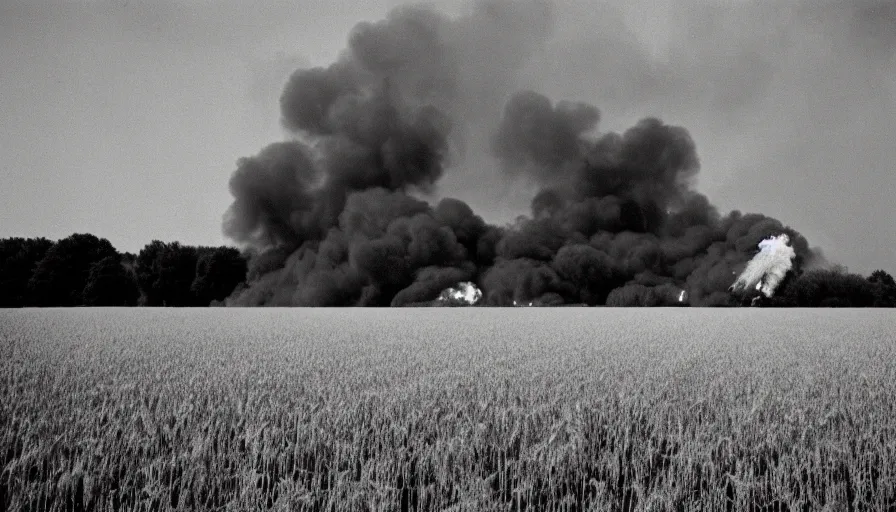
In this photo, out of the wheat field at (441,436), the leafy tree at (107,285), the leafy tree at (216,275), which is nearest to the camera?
the wheat field at (441,436)

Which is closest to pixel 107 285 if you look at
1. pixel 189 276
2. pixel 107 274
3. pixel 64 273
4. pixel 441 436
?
pixel 107 274

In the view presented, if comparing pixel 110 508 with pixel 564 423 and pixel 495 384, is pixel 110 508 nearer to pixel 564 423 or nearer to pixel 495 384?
pixel 564 423

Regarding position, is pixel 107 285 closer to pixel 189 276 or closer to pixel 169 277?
pixel 169 277

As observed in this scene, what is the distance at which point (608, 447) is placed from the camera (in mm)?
6754

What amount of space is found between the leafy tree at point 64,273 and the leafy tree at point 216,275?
11.1 metres

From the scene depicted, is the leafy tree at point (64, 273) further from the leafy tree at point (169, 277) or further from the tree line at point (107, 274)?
the leafy tree at point (169, 277)

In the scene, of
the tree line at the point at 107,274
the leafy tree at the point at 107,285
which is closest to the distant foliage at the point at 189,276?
the tree line at the point at 107,274

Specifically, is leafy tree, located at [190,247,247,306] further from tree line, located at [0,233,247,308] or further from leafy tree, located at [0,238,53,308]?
leafy tree, located at [0,238,53,308]

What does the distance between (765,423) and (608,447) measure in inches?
105

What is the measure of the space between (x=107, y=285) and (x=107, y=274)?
1.50m

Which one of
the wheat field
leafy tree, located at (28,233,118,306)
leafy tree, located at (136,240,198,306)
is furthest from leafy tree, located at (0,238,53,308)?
the wheat field

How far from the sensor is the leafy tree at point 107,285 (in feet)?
254

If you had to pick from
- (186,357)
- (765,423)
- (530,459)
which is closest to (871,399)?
(765,423)

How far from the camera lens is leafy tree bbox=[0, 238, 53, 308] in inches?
3142
